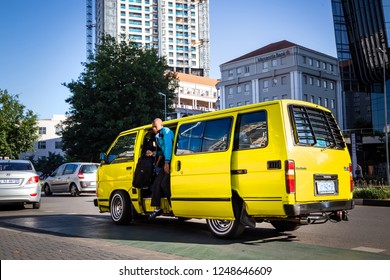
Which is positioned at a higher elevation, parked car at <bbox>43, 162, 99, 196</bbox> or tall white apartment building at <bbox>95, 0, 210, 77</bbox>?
tall white apartment building at <bbox>95, 0, 210, 77</bbox>

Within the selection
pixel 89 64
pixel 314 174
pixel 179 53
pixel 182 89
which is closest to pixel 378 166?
pixel 89 64

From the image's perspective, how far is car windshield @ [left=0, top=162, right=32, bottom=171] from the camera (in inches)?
524

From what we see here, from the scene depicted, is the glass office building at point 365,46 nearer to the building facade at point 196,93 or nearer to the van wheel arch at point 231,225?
the van wheel arch at point 231,225

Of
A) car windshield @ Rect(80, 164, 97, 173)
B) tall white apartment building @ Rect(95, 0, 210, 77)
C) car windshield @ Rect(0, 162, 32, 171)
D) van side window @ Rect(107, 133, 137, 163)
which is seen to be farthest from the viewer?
tall white apartment building @ Rect(95, 0, 210, 77)

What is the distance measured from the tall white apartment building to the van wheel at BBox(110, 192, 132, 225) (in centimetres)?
13372

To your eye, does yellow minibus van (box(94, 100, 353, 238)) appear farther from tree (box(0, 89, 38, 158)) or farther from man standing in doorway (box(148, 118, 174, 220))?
tree (box(0, 89, 38, 158))

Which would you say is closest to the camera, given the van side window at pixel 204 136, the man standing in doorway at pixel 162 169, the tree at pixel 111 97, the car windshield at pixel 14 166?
the van side window at pixel 204 136

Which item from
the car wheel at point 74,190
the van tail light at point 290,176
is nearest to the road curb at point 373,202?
the van tail light at point 290,176

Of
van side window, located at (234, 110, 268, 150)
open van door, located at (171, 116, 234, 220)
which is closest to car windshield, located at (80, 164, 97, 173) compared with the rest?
open van door, located at (171, 116, 234, 220)

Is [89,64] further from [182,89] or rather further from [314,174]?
[182,89]

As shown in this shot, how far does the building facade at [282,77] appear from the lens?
72562mm

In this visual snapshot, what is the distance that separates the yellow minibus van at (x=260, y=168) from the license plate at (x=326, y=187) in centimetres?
1

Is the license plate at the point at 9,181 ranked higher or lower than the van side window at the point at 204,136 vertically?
lower

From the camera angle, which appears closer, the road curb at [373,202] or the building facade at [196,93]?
the road curb at [373,202]
